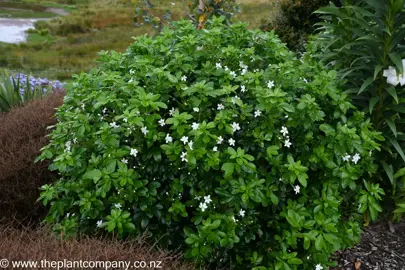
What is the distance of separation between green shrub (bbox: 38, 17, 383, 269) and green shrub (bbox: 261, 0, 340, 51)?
4.63 meters

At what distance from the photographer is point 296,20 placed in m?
8.09

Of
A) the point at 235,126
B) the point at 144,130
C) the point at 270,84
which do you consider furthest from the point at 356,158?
the point at 144,130

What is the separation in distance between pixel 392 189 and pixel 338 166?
133 cm

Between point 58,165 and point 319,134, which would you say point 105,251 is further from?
point 319,134

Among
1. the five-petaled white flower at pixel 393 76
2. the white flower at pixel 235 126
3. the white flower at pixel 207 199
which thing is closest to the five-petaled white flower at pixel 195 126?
the white flower at pixel 235 126

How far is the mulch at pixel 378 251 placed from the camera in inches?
163

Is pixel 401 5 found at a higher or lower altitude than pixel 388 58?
higher

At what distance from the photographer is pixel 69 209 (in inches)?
137

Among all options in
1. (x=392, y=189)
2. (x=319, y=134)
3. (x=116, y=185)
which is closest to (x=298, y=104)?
(x=319, y=134)

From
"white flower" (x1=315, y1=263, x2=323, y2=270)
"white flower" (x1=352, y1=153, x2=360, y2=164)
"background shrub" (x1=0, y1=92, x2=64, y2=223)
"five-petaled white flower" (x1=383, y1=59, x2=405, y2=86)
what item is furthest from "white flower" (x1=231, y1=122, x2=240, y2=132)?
"background shrub" (x1=0, y1=92, x2=64, y2=223)

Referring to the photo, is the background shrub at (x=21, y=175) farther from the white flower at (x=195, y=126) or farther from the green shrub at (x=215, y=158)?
the white flower at (x=195, y=126)

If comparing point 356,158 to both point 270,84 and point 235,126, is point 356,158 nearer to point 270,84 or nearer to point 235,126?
point 270,84

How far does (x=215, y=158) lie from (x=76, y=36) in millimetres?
11509

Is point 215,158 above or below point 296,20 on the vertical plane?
above
